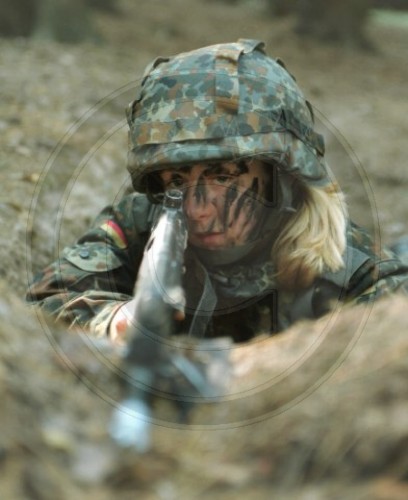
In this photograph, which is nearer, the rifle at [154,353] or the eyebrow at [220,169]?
the rifle at [154,353]

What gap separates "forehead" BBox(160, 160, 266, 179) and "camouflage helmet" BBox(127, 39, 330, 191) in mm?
51

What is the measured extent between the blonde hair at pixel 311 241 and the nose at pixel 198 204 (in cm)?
46

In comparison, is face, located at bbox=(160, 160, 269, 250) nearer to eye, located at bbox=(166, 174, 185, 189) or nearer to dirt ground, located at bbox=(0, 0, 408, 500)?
eye, located at bbox=(166, 174, 185, 189)

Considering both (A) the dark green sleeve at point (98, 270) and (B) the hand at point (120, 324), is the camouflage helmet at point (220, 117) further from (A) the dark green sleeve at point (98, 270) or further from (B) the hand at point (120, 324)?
(B) the hand at point (120, 324)

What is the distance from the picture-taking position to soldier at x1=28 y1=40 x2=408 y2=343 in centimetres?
330

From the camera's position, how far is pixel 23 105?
692cm

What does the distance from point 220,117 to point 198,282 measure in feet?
2.39

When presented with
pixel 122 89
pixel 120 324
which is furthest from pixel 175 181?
pixel 122 89

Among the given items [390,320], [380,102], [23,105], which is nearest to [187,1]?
[380,102]

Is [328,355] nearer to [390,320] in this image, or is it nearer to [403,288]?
[390,320]

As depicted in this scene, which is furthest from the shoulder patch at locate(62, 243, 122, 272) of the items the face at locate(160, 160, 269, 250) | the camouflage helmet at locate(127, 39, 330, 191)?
→ the face at locate(160, 160, 269, 250)

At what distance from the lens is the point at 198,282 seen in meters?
3.33

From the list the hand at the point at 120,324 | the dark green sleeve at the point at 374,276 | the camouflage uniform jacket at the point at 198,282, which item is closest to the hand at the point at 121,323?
the hand at the point at 120,324

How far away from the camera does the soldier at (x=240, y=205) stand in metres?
3.30
